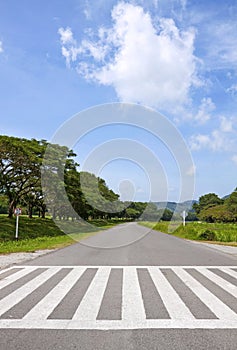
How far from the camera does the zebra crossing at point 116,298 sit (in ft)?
16.2

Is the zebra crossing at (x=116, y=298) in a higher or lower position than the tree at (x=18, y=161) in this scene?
lower

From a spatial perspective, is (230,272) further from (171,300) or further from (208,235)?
(208,235)

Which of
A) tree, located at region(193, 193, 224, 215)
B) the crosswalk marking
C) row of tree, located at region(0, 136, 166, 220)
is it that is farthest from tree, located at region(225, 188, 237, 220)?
the crosswalk marking

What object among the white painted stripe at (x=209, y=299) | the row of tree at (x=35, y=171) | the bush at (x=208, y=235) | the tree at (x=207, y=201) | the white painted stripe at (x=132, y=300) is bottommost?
the white painted stripe at (x=132, y=300)

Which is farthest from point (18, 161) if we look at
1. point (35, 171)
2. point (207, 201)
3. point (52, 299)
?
point (207, 201)

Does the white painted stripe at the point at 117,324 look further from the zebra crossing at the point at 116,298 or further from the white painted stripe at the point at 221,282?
the white painted stripe at the point at 221,282

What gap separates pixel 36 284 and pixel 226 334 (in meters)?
4.48

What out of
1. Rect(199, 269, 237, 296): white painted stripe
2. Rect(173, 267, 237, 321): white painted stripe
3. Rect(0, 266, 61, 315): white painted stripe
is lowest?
Rect(0, 266, 61, 315): white painted stripe

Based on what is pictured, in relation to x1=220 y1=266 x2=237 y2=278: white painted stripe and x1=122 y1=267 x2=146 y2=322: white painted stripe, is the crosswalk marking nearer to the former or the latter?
x1=220 y1=266 x2=237 y2=278: white painted stripe

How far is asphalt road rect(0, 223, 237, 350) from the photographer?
4230mm

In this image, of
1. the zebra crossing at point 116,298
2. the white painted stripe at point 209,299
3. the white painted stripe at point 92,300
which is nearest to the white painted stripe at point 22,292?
the zebra crossing at point 116,298

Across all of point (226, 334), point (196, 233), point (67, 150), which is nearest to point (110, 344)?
point (226, 334)

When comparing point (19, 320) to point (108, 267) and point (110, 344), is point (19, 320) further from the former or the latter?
point (108, 267)

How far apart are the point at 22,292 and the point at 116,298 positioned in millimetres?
1901
